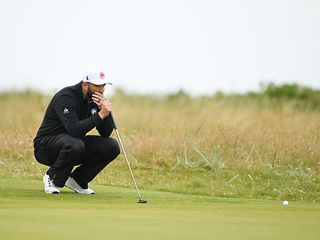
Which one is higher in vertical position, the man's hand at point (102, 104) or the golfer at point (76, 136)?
the man's hand at point (102, 104)

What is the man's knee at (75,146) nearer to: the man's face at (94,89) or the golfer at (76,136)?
the golfer at (76,136)

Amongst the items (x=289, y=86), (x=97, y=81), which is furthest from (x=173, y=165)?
(x=289, y=86)

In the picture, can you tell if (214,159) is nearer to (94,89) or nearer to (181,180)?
(181,180)

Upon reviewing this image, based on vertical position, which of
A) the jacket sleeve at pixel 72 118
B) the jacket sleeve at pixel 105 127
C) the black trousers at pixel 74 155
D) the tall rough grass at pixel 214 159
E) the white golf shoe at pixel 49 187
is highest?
the jacket sleeve at pixel 72 118

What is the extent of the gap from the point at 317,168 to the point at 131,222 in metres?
9.14

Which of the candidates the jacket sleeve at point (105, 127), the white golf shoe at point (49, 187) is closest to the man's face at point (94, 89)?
the jacket sleeve at point (105, 127)

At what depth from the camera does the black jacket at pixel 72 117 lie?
31.4ft

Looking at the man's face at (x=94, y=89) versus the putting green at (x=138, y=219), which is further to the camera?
the man's face at (x=94, y=89)

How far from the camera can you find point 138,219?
690cm

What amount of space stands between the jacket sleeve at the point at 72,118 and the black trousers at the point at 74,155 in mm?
187

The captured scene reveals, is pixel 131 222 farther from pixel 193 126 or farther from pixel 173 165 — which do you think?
pixel 193 126

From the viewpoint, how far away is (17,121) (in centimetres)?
2273

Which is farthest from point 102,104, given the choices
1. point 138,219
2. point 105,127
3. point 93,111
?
point 138,219

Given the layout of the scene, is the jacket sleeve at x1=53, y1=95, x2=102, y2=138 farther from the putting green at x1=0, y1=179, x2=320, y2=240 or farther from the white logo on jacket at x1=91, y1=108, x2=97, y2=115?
the putting green at x1=0, y1=179, x2=320, y2=240
